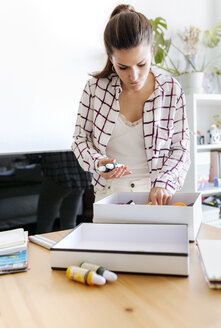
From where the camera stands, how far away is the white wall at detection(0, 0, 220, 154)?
2.16 meters

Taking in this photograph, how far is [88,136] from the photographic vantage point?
1337 mm

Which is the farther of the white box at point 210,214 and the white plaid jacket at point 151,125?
the white box at point 210,214

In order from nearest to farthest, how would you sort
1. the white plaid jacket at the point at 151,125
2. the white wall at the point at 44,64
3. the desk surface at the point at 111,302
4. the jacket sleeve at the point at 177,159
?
the desk surface at the point at 111,302
the jacket sleeve at the point at 177,159
the white plaid jacket at the point at 151,125
the white wall at the point at 44,64

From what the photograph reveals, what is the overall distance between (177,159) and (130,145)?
0.20 meters

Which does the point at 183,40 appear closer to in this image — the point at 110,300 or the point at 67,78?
the point at 67,78

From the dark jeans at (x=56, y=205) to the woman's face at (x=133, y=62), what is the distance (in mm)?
1031

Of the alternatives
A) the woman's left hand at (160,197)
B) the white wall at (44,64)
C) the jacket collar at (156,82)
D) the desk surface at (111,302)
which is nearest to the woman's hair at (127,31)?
the jacket collar at (156,82)

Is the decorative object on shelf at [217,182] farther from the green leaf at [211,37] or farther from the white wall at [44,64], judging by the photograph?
the white wall at [44,64]

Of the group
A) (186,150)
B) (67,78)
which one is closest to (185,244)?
(186,150)

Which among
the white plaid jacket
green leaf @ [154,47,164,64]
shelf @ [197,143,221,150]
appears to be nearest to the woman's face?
the white plaid jacket

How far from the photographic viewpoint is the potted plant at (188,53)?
2514mm

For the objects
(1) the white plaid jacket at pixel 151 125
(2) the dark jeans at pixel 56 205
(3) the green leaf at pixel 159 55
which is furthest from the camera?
(3) the green leaf at pixel 159 55

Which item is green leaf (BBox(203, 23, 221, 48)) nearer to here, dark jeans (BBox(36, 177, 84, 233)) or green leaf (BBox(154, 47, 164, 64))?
green leaf (BBox(154, 47, 164, 64))

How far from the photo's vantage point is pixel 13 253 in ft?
2.66
